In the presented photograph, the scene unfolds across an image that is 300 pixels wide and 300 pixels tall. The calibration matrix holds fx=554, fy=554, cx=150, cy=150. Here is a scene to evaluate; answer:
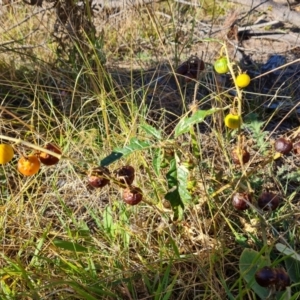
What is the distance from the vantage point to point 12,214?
1670 mm

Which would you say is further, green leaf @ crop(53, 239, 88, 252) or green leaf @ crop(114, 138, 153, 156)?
green leaf @ crop(53, 239, 88, 252)

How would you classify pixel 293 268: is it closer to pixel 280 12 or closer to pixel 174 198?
pixel 174 198

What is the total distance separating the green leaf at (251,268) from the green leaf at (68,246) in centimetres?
43

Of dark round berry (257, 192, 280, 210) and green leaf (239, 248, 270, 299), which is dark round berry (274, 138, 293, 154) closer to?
dark round berry (257, 192, 280, 210)

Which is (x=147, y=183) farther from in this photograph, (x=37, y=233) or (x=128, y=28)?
(x=128, y=28)

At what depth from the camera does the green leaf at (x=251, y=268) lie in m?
1.27

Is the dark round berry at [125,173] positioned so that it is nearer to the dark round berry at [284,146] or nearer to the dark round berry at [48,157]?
the dark round berry at [48,157]

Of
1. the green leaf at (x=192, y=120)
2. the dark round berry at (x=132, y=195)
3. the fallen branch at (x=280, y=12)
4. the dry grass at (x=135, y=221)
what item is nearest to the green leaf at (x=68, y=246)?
the dry grass at (x=135, y=221)

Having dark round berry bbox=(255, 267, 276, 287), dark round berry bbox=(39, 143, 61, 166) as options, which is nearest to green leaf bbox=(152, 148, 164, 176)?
dark round berry bbox=(39, 143, 61, 166)

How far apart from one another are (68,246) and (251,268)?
487 mm

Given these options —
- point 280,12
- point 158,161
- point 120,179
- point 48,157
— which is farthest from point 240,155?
point 280,12

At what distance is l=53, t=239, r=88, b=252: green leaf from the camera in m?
1.47

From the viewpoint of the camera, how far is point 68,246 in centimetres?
148

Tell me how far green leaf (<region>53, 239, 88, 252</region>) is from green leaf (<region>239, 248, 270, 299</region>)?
43 centimetres
